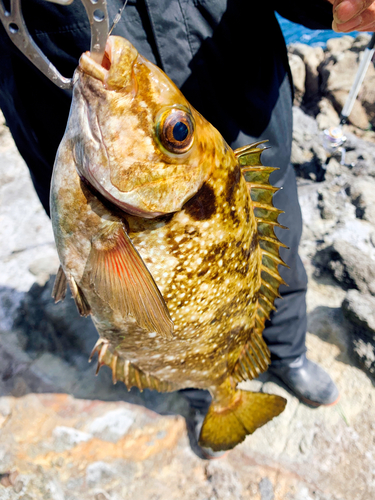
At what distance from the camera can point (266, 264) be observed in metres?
1.48

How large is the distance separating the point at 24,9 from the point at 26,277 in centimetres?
243

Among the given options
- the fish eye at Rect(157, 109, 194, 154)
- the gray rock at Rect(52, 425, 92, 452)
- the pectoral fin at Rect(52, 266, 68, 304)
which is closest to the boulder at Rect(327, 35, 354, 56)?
the fish eye at Rect(157, 109, 194, 154)

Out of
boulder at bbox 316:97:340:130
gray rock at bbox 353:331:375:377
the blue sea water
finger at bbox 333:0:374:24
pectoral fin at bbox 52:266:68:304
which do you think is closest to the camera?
finger at bbox 333:0:374:24

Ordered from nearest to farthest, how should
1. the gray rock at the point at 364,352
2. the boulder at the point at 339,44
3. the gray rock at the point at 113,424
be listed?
the gray rock at the point at 113,424 → the gray rock at the point at 364,352 → the boulder at the point at 339,44

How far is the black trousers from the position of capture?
1232mm

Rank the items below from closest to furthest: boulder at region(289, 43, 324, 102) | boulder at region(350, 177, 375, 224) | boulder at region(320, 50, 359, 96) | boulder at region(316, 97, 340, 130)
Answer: boulder at region(350, 177, 375, 224)
boulder at region(316, 97, 340, 130)
boulder at region(320, 50, 359, 96)
boulder at region(289, 43, 324, 102)

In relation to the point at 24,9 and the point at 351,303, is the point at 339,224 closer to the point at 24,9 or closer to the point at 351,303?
the point at 351,303

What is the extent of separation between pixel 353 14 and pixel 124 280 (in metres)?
1.18

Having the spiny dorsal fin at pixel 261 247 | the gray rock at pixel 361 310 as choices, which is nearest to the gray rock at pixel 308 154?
the gray rock at pixel 361 310

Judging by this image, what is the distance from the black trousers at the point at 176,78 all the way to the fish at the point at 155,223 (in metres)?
0.50

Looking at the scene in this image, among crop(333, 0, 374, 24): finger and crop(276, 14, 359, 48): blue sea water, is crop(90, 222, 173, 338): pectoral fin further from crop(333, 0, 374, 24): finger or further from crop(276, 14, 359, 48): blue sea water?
crop(276, 14, 359, 48): blue sea water

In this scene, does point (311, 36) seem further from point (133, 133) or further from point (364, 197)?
point (133, 133)

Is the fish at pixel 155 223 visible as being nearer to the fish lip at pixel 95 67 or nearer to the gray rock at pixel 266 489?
the fish lip at pixel 95 67

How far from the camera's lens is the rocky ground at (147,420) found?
2141mm
